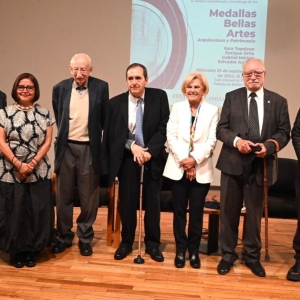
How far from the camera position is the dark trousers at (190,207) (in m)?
3.31

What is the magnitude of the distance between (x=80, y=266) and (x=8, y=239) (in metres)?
0.60

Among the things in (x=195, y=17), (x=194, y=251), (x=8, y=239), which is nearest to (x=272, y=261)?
(x=194, y=251)

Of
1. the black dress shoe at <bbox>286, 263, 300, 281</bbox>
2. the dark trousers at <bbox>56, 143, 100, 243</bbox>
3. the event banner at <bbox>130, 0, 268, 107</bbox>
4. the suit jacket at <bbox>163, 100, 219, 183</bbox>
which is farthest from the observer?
the event banner at <bbox>130, 0, 268, 107</bbox>

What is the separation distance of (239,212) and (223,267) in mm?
449

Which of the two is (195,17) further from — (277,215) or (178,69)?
(277,215)

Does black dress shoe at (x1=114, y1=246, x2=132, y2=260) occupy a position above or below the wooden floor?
above

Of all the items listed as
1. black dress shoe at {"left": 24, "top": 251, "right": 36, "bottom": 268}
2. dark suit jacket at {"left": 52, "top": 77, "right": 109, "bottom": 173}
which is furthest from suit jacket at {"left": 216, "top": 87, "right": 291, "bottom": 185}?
black dress shoe at {"left": 24, "top": 251, "right": 36, "bottom": 268}

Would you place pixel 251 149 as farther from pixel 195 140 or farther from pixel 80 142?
pixel 80 142

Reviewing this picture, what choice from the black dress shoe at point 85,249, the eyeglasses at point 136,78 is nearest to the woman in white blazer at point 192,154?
the eyeglasses at point 136,78

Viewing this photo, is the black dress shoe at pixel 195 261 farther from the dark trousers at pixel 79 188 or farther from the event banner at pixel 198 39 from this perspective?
the event banner at pixel 198 39

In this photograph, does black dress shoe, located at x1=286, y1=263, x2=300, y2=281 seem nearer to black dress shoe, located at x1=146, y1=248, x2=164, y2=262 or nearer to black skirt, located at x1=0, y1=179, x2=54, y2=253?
black dress shoe, located at x1=146, y1=248, x2=164, y2=262

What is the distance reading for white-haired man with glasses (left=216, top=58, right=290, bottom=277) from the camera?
10.4ft

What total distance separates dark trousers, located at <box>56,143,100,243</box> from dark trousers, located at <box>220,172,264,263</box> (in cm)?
112

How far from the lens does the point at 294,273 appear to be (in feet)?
10.5
